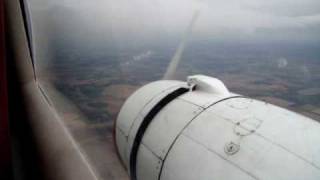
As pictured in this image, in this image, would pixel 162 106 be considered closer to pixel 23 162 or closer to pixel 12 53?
pixel 12 53

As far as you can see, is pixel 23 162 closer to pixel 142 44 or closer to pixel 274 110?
pixel 274 110

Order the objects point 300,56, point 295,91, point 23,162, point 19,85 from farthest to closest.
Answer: point 300,56
point 295,91
point 19,85
point 23,162

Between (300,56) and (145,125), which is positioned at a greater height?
(145,125)

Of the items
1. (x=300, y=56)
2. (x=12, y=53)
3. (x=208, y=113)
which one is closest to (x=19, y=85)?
(x=12, y=53)

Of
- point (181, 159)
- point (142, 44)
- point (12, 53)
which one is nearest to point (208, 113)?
point (181, 159)

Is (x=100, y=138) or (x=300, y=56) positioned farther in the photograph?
(x=300, y=56)

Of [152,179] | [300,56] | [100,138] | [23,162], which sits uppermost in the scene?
[23,162]

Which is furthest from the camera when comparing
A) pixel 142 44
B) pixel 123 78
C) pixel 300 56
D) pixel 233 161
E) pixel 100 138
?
pixel 300 56
